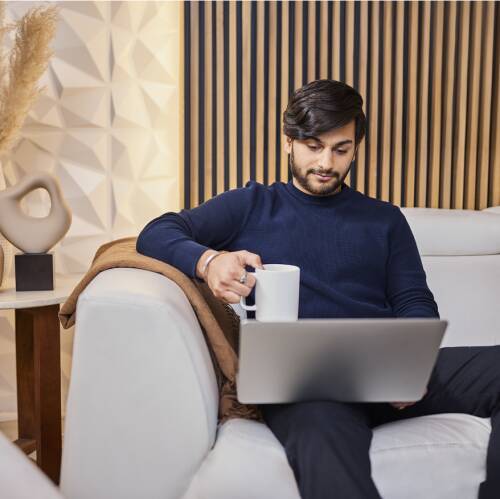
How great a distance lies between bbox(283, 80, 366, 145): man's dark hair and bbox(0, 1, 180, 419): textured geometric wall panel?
1154 millimetres

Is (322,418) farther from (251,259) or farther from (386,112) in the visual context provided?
(386,112)

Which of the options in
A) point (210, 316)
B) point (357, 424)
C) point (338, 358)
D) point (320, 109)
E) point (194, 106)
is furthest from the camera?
point (194, 106)

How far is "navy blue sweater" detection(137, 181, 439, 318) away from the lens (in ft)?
5.88

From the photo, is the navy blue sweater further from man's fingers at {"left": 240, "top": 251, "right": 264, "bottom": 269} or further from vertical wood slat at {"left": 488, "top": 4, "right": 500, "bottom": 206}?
vertical wood slat at {"left": 488, "top": 4, "right": 500, "bottom": 206}

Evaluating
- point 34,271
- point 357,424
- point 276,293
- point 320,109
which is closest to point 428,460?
point 357,424

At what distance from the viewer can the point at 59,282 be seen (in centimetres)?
242

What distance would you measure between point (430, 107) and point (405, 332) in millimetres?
1955

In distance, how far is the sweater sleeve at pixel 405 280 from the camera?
1.79 m

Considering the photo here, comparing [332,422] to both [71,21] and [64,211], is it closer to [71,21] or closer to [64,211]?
[64,211]

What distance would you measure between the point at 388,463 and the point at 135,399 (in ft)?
1.72

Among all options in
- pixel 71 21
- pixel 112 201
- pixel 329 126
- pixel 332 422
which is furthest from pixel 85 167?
pixel 332 422

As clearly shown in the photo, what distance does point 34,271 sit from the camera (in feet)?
7.32

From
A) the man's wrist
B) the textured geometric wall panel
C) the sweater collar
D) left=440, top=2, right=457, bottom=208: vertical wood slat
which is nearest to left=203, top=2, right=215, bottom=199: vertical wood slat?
the textured geometric wall panel

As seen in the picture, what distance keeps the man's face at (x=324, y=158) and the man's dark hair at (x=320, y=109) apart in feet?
0.07
